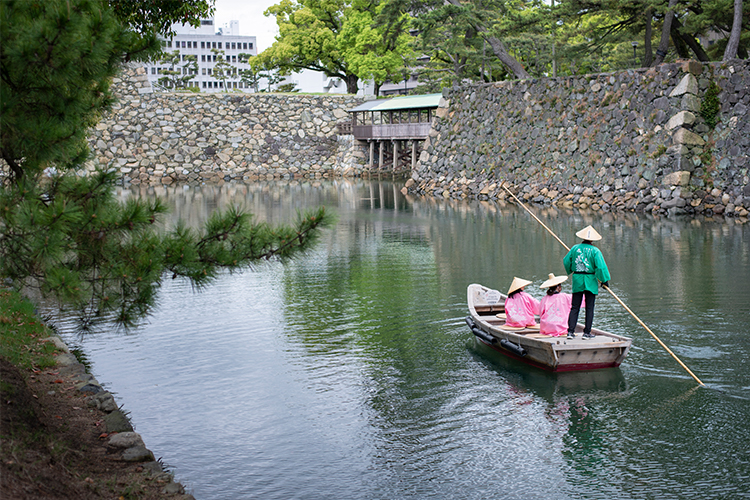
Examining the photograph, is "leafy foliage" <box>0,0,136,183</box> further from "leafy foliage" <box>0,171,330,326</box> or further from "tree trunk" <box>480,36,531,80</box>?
"tree trunk" <box>480,36,531,80</box>

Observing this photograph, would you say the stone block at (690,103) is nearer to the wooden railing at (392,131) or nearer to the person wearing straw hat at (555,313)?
the person wearing straw hat at (555,313)

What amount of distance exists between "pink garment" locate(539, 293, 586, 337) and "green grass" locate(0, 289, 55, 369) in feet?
16.9

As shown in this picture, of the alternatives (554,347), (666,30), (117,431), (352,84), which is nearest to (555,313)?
(554,347)

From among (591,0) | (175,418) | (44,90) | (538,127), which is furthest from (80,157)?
(538,127)

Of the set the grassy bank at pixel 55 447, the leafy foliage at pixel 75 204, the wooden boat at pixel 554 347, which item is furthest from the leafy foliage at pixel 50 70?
the wooden boat at pixel 554 347

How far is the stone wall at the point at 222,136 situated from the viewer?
4450 cm

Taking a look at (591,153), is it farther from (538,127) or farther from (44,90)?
(44,90)

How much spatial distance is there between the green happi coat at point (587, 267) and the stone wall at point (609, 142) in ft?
48.8

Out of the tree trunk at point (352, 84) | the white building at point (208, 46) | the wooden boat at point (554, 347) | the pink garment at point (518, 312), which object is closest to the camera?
the wooden boat at point (554, 347)

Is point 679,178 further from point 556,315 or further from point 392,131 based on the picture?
point 392,131

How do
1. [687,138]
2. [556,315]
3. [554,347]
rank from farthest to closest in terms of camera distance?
[687,138] < [556,315] < [554,347]

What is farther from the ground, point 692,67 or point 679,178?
point 692,67

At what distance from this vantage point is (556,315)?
348 inches

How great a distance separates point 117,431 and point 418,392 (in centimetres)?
297
